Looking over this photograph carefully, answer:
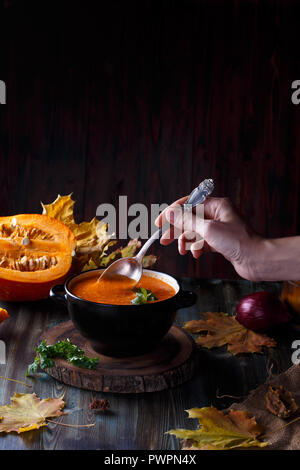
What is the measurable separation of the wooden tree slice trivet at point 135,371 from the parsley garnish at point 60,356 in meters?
0.01

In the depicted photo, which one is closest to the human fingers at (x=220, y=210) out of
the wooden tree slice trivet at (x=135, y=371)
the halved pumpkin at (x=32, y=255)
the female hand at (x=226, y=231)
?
the female hand at (x=226, y=231)

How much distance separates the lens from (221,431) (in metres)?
1.02

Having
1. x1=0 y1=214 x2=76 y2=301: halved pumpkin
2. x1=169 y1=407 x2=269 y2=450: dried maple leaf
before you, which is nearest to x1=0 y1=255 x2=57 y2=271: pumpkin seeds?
x1=0 y1=214 x2=76 y2=301: halved pumpkin

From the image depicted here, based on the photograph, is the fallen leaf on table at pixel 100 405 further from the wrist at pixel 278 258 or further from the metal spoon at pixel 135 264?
the wrist at pixel 278 258

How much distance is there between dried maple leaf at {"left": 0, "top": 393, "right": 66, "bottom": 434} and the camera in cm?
103

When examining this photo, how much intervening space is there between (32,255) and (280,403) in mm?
883

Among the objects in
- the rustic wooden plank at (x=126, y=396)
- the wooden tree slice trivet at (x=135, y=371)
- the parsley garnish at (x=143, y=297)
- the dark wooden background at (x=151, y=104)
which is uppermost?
the dark wooden background at (x=151, y=104)

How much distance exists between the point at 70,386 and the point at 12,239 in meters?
0.62

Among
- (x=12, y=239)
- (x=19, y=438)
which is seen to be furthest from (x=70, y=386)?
(x=12, y=239)

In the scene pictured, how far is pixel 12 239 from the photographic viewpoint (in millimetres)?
1663

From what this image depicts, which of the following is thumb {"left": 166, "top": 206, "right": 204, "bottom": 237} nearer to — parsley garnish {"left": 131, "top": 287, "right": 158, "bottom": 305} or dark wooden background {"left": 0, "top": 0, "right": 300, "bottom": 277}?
parsley garnish {"left": 131, "top": 287, "right": 158, "bottom": 305}

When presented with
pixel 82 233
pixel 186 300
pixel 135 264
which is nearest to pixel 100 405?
pixel 186 300

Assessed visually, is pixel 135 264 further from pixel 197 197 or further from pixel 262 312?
pixel 262 312

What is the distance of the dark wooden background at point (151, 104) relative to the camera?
2.74 metres
